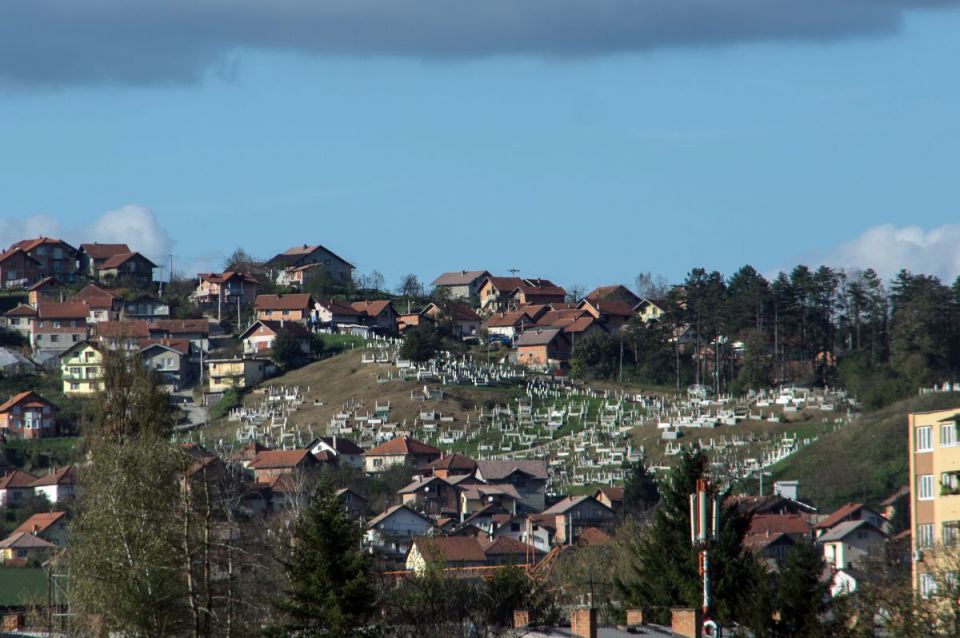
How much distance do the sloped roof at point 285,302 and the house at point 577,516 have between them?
194 feet

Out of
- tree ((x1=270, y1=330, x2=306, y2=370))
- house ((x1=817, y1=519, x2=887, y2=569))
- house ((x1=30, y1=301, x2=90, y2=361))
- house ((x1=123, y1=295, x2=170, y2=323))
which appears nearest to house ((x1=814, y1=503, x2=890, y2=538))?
house ((x1=817, y1=519, x2=887, y2=569))

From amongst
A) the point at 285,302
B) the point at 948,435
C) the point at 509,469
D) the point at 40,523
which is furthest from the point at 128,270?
the point at 948,435

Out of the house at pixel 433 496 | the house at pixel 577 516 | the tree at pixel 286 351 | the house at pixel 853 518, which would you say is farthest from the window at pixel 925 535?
A: the tree at pixel 286 351

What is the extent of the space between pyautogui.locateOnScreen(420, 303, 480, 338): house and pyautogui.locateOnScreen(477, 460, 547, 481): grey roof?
4764cm

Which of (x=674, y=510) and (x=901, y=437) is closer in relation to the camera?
(x=674, y=510)

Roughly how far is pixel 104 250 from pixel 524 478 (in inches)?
2989

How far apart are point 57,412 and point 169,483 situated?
259 ft

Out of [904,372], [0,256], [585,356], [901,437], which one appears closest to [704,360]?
[585,356]

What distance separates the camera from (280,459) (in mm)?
90812

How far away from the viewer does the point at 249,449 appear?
95375 millimetres

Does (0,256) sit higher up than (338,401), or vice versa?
(0,256)

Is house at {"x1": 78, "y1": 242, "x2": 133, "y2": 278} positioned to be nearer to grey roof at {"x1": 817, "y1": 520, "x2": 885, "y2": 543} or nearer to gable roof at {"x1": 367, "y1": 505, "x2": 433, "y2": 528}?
gable roof at {"x1": 367, "y1": 505, "x2": 433, "y2": 528}

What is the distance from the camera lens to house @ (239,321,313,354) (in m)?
125

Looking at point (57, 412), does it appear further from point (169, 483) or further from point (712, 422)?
point (169, 483)
